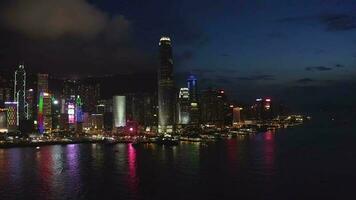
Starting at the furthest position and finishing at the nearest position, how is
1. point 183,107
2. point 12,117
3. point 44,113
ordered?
point 183,107 → point 44,113 → point 12,117

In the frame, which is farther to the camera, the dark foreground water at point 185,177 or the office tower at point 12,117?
the office tower at point 12,117

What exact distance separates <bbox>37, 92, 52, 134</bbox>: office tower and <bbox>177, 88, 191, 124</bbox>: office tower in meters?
38.2

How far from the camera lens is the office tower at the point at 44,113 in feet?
369

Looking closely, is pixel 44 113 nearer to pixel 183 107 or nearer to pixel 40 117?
pixel 40 117

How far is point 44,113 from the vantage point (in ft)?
392

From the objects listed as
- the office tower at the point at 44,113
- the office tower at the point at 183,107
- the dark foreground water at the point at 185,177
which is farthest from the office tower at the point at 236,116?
the dark foreground water at the point at 185,177

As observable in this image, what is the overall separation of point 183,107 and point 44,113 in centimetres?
4338

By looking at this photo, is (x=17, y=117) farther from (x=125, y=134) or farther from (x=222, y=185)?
(x=222, y=185)

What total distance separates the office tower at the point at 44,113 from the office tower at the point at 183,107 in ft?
125

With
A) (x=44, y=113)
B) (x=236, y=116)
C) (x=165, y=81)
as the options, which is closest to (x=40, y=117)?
(x=44, y=113)

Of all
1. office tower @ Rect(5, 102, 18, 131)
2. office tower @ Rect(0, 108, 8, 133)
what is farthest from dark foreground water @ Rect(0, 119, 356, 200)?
office tower @ Rect(5, 102, 18, 131)

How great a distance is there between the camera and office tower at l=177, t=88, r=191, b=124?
14125 cm

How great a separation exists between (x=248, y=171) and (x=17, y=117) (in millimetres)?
83965

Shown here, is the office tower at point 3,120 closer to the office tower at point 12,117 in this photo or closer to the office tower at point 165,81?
the office tower at point 12,117
